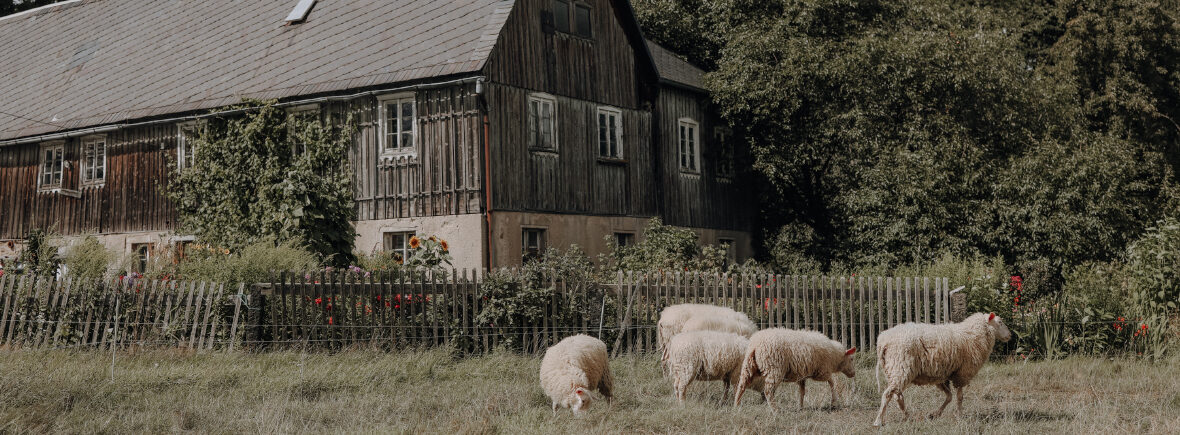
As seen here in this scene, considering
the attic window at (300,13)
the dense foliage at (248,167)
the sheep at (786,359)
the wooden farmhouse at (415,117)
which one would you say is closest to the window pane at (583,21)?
the wooden farmhouse at (415,117)

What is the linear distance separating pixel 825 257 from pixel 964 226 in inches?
142

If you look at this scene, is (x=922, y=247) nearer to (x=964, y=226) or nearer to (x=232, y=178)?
(x=964, y=226)

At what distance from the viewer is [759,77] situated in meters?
23.9

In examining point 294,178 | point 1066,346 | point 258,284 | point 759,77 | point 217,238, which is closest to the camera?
point 258,284

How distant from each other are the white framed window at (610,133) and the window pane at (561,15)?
74.3 inches

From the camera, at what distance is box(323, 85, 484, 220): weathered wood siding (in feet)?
62.9

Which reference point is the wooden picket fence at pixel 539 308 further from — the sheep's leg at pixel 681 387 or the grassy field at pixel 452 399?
the sheep's leg at pixel 681 387

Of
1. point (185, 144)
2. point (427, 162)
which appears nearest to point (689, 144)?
point (427, 162)

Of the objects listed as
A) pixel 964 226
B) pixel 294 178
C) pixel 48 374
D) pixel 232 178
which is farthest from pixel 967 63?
pixel 48 374

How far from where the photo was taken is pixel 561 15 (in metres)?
21.5

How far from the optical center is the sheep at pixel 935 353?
9258 mm

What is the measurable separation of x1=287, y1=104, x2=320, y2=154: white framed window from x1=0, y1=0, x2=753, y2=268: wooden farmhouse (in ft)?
0.40

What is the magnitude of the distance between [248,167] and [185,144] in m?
2.41

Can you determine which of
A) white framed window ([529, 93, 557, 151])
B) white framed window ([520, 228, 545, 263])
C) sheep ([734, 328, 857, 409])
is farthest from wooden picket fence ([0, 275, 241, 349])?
white framed window ([529, 93, 557, 151])
